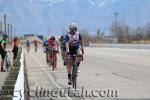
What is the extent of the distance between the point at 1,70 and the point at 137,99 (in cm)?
1472

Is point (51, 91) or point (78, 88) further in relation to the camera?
point (78, 88)

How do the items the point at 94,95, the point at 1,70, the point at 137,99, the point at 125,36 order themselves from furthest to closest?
the point at 125,36
the point at 1,70
the point at 94,95
the point at 137,99

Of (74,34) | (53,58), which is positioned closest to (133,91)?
(74,34)

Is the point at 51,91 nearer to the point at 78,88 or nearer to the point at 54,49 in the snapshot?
the point at 78,88

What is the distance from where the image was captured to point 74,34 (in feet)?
58.3

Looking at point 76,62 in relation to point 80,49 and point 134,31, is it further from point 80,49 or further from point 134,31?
point 134,31

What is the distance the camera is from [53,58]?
2894cm

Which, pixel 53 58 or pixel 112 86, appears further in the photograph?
pixel 53 58

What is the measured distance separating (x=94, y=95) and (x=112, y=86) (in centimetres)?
274

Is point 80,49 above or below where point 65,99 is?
above

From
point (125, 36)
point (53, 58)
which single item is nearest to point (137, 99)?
point (53, 58)

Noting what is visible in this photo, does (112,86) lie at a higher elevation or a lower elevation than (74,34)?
lower

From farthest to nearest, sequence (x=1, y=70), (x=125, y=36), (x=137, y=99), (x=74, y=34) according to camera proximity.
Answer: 1. (x=125, y=36)
2. (x=1, y=70)
3. (x=74, y=34)
4. (x=137, y=99)

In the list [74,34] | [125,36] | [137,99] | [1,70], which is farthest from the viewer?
[125,36]
